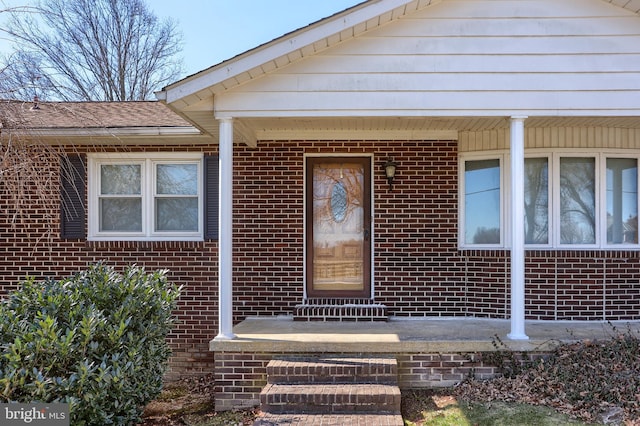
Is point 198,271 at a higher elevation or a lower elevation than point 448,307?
higher

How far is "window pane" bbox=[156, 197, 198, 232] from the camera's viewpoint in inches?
283

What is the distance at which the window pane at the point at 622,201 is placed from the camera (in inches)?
264

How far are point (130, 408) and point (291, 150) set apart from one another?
3.89 metres

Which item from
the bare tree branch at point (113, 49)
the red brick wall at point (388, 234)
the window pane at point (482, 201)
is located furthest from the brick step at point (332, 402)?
the bare tree branch at point (113, 49)

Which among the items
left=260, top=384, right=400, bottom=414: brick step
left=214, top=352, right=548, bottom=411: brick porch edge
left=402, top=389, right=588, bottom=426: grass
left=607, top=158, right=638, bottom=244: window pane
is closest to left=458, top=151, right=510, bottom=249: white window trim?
left=607, top=158, right=638, bottom=244: window pane

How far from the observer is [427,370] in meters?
5.34

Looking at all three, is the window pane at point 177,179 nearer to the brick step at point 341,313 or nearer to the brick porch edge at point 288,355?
the brick step at point 341,313

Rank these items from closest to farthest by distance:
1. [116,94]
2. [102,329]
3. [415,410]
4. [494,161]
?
[102,329], [415,410], [494,161], [116,94]

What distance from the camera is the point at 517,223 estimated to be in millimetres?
5383

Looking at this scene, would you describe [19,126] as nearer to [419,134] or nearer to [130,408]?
[130,408]

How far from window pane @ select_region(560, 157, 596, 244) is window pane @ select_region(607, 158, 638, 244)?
0.87 ft

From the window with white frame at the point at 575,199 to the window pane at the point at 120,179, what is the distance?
5.02m

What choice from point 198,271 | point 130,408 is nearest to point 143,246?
point 198,271

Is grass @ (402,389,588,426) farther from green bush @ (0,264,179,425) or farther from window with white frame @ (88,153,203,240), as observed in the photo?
window with white frame @ (88,153,203,240)
